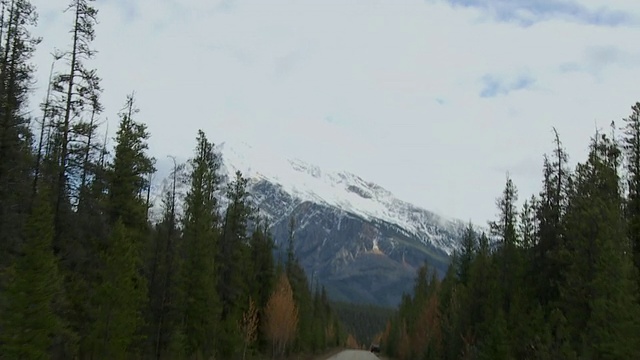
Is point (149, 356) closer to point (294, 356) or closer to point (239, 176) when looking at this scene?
point (239, 176)

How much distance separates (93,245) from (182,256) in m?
12.6

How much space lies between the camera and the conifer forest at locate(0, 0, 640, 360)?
21266mm

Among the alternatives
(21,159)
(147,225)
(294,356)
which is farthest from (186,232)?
(294,356)

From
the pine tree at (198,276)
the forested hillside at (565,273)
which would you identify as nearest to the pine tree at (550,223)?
the forested hillside at (565,273)

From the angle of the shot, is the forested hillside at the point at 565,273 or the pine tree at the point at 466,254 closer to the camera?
the forested hillside at the point at 565,273

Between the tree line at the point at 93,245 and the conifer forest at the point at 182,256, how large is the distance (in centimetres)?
7

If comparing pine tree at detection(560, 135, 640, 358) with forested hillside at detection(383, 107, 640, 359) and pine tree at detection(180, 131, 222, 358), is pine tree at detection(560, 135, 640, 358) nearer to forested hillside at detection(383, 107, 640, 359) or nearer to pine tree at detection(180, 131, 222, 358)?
forested hillside at detection(383, 107, 640, 359)

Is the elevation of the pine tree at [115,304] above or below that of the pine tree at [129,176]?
below

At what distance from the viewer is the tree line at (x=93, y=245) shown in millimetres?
19422

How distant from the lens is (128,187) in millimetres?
34688

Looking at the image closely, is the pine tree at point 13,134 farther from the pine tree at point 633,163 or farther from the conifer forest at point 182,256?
the pine tree at point 633,163

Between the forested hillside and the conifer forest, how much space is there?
95 mm

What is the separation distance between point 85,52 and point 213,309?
20.6 m

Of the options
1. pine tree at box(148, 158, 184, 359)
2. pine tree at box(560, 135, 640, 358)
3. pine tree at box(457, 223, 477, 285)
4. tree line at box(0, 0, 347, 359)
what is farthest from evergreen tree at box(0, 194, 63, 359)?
pine tree at box(457, 223, 477, 285)
